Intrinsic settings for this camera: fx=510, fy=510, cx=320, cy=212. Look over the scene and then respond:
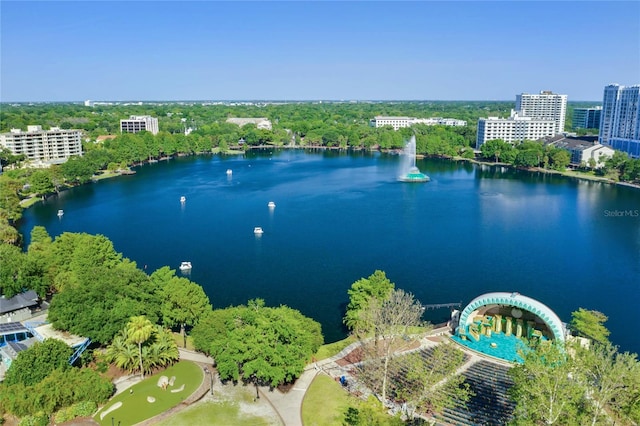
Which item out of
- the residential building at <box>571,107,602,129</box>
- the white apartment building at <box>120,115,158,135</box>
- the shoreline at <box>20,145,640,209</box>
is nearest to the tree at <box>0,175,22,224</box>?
the shoreline at <box>20,145,640,209</box>

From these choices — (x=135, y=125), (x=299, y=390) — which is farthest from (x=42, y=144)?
(x=299, y=390)

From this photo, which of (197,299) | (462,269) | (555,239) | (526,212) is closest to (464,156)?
(526,212)

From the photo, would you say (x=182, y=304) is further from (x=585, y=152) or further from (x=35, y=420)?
(x=585, y=152)

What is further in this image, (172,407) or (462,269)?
(462,269)

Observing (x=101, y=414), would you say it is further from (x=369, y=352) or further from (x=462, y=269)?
(x=462, y=269)

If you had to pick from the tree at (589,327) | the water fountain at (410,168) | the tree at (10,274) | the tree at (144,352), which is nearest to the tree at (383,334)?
the tree at (589,327)

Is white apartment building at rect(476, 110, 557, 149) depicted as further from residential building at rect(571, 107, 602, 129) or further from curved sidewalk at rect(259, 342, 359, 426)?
curved sidewalk at rect(259, 342, 359, 426)
